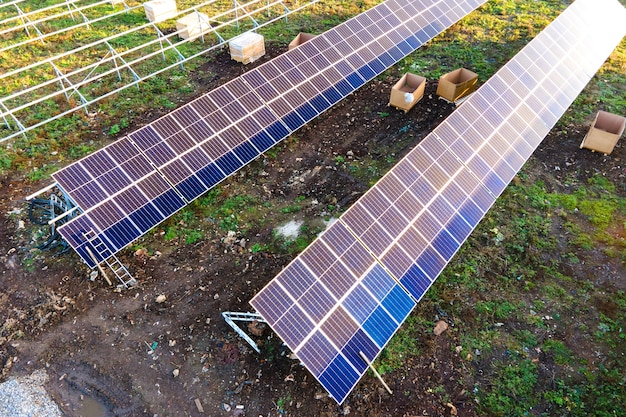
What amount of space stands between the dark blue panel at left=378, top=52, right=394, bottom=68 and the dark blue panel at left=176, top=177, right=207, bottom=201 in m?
11.4

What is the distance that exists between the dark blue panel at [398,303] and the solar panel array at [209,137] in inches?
286

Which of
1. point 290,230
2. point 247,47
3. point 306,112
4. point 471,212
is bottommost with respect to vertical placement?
point 290,230

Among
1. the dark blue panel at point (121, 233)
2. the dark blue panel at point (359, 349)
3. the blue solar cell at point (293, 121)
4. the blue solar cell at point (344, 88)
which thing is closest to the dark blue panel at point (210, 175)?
the dark blue panel at point (121, 233)

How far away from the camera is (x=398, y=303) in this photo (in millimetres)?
11578

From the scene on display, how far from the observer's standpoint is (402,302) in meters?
11.6

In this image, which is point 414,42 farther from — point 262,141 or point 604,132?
point 262,141

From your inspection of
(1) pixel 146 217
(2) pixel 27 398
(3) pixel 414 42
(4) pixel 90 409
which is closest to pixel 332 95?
(3) pixel 414 42

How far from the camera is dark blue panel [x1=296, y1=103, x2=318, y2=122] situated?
17.4 m

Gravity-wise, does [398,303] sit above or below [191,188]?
above

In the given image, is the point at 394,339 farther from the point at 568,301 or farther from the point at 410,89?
the point at 410,89

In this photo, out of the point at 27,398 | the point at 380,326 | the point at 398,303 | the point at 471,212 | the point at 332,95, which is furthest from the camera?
the point at 332,95

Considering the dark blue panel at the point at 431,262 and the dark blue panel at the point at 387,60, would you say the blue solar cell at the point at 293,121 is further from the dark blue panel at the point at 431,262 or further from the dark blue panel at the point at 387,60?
the dark blue panel at the point at 431,262

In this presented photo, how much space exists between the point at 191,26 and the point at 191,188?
42.8 ft

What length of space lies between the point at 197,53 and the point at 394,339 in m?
17.9
